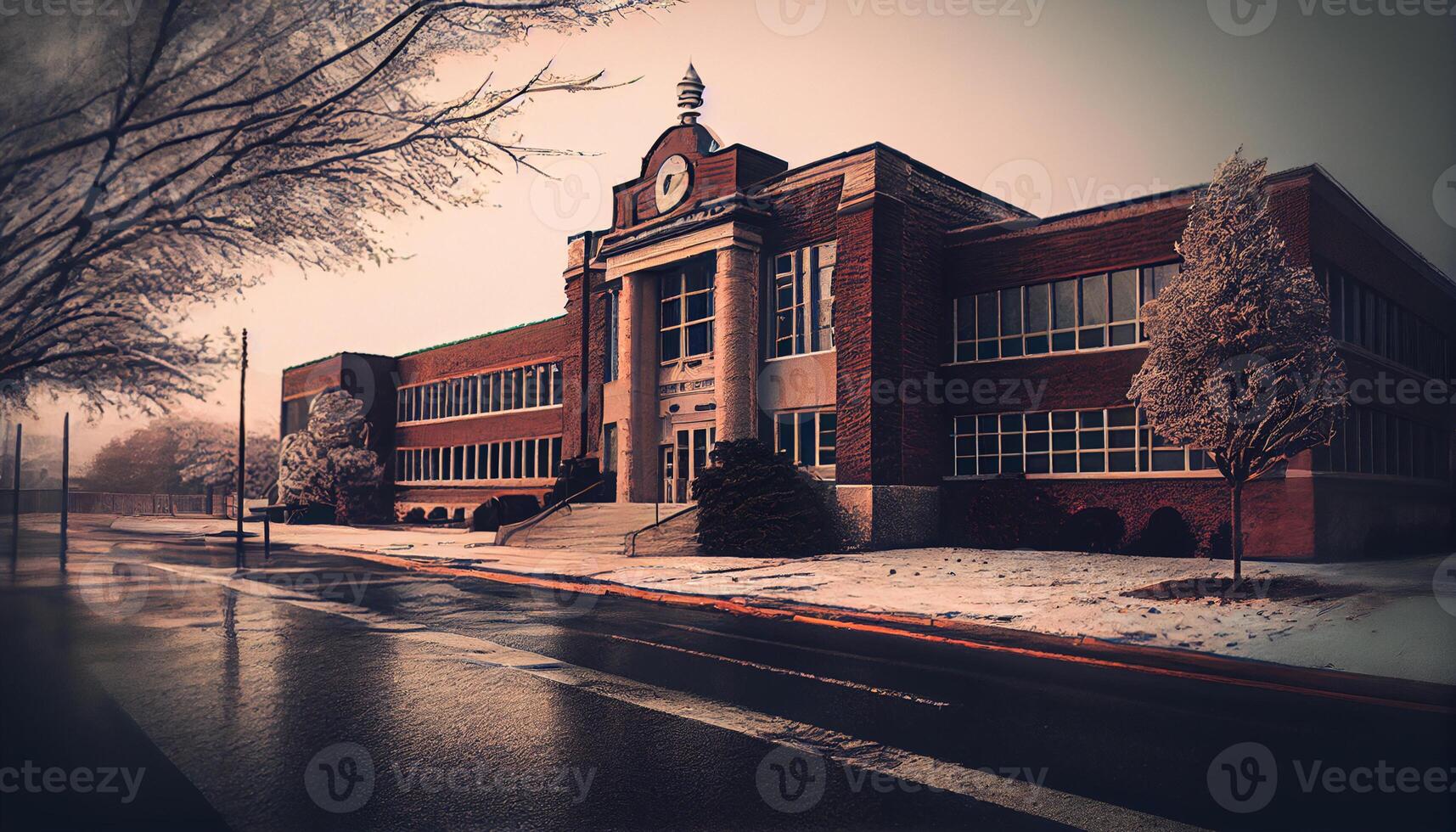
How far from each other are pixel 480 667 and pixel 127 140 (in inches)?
230

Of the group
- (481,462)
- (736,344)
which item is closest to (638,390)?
(736,344)

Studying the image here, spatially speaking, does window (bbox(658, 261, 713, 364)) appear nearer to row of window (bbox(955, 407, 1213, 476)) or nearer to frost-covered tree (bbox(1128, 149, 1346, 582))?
row of window (bbox(955, 407, 1213, 476))

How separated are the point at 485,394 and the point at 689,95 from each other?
1940 centimetres

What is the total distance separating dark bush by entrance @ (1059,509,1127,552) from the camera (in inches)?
867

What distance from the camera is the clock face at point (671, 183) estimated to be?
29406 mm

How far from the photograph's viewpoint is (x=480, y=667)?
8766 millimetres

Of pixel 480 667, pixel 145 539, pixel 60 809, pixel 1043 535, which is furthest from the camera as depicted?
pixel 145 539

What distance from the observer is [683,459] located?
29.3 metres

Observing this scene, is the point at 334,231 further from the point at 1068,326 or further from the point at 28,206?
the point at 1068,326

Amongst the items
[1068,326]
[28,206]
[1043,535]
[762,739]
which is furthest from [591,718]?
[1068,326]

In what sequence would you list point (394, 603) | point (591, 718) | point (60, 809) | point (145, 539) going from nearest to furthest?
point (60, 809) < point (591, 718) < point (394, 603) < point (145, 539)

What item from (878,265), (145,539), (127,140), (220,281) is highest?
(878,265)

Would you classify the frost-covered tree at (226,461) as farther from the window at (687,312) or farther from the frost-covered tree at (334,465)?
the window at (687,312)

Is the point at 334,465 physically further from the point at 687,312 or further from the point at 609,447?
the point at 687,312
